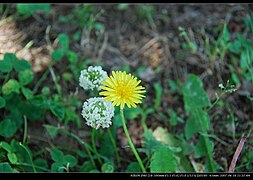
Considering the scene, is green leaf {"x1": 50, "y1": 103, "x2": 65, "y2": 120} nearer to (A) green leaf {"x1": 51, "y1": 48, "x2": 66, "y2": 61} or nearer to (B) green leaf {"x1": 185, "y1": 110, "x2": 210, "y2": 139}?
(A) green leaf {"x1": 51, "y1": 48, "x2": 66, "y2": 61}

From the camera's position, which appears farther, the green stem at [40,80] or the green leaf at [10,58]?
the green stem at [40,80]

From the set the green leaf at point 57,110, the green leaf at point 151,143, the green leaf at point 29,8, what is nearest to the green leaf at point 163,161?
the green leaf at point 151,143

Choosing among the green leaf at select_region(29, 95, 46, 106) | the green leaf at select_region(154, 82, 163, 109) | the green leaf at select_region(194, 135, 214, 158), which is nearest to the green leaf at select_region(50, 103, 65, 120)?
the green leaf at select_region(29, 95, 46, 106)

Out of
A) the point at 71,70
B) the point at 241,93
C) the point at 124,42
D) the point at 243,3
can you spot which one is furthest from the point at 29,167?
the point at 243,3

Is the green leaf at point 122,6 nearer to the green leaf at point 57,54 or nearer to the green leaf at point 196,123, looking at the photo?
the green leaf at point 57,54

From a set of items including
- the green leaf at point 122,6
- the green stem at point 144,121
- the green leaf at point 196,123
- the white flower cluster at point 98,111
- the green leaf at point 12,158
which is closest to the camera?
the white flower cluster at point 98,111

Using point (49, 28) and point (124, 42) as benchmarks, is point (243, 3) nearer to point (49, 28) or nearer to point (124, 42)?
point (124, 42)
